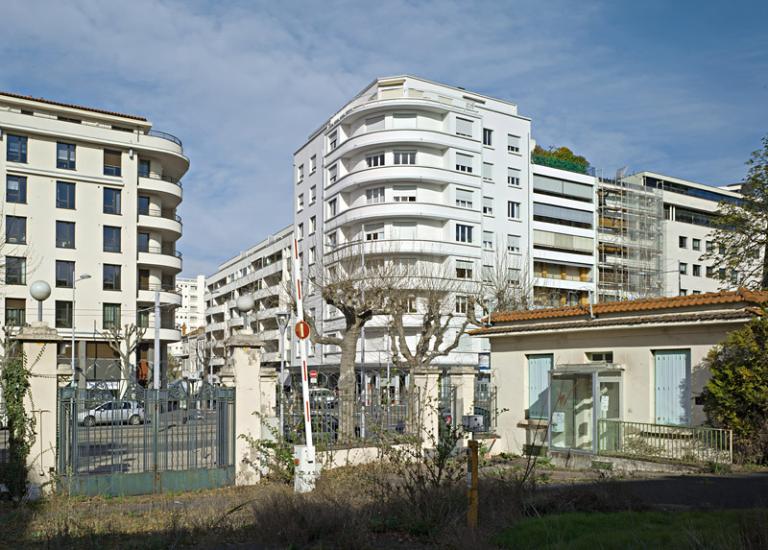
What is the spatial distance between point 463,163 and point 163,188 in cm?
2136

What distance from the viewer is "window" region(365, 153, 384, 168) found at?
181 feet

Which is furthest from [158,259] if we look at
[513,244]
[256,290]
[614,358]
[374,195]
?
[614,358]

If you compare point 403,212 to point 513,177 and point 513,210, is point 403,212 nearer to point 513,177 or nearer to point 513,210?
point 513,210

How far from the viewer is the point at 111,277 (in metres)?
50.7

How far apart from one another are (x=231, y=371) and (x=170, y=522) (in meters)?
5.54

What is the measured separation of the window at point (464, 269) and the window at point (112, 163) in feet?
78.3

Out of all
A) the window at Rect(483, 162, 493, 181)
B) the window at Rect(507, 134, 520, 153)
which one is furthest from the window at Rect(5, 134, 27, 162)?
the window at Rect(507, 134, 520, 153)

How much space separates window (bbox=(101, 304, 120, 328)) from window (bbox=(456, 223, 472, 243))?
23583 millimetres

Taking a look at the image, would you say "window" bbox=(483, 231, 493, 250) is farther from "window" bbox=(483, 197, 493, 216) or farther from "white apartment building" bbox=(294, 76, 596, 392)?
"window" bbox=(483, 197, 493, 216)

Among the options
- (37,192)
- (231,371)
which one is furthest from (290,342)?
(231,371)

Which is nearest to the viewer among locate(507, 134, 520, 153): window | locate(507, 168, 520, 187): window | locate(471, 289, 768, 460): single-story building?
locate(471, 289, 768, 460): single-story building

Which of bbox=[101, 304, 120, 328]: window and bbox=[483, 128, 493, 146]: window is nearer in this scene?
bbox=[101, 304, 120, 328]: window

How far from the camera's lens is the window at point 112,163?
2024 inches

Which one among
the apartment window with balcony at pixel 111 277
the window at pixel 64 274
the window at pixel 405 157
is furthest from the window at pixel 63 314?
the window at pixel 405 157
